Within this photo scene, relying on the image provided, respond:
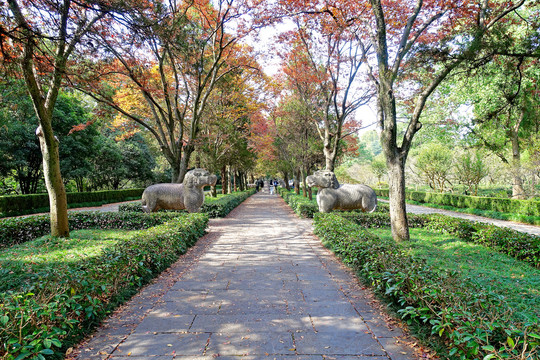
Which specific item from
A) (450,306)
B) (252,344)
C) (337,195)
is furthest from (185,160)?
(450,306)

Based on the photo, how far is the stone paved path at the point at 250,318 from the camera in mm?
2326

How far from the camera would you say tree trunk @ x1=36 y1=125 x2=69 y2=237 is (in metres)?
6.11

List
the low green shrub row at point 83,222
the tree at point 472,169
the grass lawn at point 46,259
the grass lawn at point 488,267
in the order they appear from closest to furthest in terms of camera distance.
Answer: the grass lawn at point 488,267
the grass lawn at point 46,259
the low green shrub row at point 83,222
the tree at point 472,169

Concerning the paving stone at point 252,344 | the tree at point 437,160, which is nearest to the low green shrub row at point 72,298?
the paving stone at point 252,344

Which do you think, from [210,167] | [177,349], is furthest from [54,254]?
[210,167]

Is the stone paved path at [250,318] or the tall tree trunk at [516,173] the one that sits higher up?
the tall tree trunk at [516,173]

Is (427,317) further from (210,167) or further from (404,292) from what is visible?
(210,167)

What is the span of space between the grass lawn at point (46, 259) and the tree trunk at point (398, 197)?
5.51m

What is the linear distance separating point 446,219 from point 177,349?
24.4 ft

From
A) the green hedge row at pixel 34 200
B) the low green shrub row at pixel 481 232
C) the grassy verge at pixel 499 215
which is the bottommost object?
the grassy verge at pixel 499 215

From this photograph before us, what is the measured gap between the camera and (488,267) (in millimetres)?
4379

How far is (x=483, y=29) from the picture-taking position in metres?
4.93

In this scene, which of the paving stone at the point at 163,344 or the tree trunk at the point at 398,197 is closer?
the paving stone at the point at 163,344

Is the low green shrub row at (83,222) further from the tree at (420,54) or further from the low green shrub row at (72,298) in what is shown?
the tree at (420,54)
